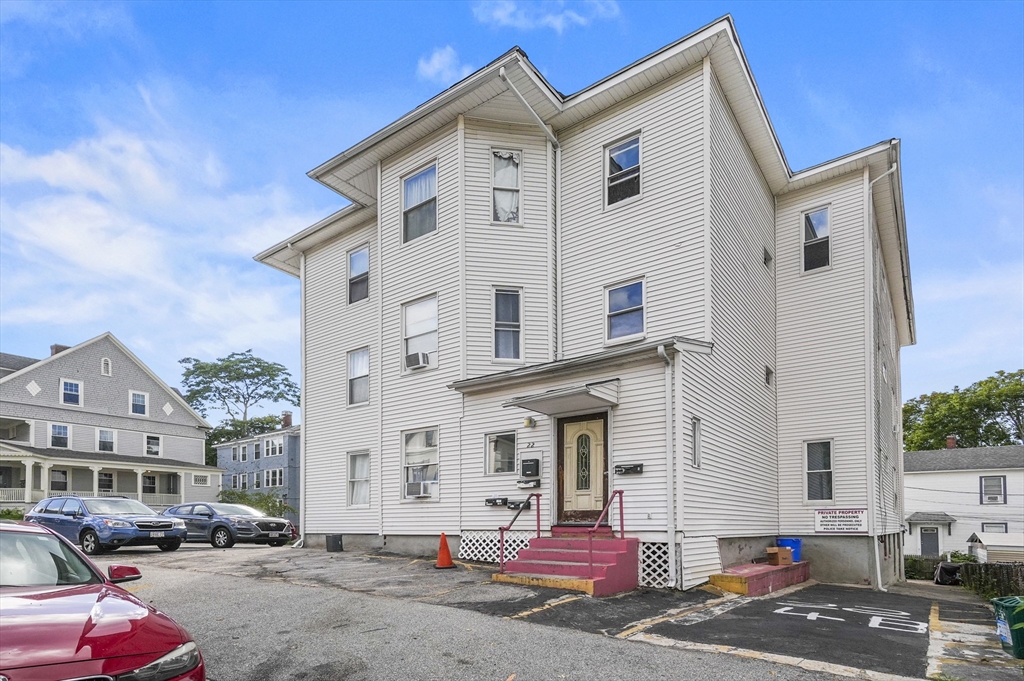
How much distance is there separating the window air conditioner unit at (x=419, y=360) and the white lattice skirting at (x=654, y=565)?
6417mm

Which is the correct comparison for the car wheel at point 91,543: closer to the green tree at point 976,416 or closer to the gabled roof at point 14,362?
the gabled roof at point 14,362

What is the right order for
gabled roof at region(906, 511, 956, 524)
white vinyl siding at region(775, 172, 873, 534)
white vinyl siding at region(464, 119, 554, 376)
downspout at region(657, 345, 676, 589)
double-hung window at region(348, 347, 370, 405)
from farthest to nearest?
gabled roof at region(906, 511, 956, 524), double-hung window at region(348, 347, 370, 405), white vinyl siding at region(775, 172, 873, 534), white vinyl siding at region(464, 119, 554, 376), downspout at region(657, 345, 676, 589)

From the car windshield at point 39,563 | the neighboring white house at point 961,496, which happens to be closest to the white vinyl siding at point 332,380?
the car windshield at point 39,563

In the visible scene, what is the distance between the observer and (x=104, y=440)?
39.2m

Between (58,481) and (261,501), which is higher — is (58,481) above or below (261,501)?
above

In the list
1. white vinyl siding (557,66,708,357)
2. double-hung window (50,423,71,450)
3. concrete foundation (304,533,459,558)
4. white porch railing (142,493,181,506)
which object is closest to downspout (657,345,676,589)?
white vinyl siding (557,66,708,357)

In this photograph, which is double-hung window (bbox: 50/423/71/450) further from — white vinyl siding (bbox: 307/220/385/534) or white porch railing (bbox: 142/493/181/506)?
white vinyl siding (bbox: 307/220/385/534)

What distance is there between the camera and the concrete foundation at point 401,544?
15141 mm

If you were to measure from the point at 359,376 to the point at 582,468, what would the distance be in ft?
25.1

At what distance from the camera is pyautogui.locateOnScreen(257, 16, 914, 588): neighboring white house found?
42.5 feet

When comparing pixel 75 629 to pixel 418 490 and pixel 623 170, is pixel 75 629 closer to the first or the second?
pixel 418 490

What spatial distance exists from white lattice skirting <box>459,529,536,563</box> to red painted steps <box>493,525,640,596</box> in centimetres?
109

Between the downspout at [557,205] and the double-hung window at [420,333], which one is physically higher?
the downspout at [557,205]

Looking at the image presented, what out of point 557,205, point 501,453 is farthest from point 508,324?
point 557,205
